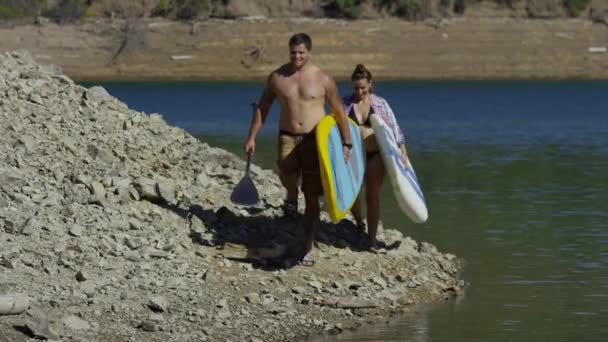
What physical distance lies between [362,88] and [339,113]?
0.74 metres

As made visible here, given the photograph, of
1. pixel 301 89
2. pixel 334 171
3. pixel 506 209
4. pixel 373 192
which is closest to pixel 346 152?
pixel 334 171

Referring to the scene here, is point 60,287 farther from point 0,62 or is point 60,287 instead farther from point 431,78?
point 431,78

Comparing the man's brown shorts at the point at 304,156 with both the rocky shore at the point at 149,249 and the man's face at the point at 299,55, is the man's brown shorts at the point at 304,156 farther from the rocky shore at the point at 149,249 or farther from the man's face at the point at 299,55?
the rocky shore at the point at 149,249

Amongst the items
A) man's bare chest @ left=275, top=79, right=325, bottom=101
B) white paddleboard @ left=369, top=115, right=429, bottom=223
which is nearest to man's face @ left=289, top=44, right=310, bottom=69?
man's bare chest @ left=275, top=79, right=325, bottom=101

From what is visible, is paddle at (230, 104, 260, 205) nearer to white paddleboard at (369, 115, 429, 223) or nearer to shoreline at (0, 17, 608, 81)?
white paddleboard at (369, 115, 429, 223)

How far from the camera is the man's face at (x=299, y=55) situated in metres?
12.7

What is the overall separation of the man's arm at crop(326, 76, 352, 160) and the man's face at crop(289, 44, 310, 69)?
25cm

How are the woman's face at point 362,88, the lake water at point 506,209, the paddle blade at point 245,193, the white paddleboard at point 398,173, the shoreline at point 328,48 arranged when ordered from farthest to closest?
1. the shoreline at point 328,48
2. the paddle blade at point 245,193
3. the white paddleboard at point 398,173
4. the woman's face at point 362,88
5. the lake water at point 506,209

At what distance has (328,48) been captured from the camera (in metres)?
75.8

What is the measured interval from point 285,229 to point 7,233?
262cm

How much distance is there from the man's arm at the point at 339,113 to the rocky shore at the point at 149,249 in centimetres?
106

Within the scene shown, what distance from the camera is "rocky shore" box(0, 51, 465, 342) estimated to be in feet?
37.2

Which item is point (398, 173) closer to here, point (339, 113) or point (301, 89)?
point (339, 113)

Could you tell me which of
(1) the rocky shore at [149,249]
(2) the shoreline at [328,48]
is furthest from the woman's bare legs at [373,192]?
(2) the shoreline at [328,48]
